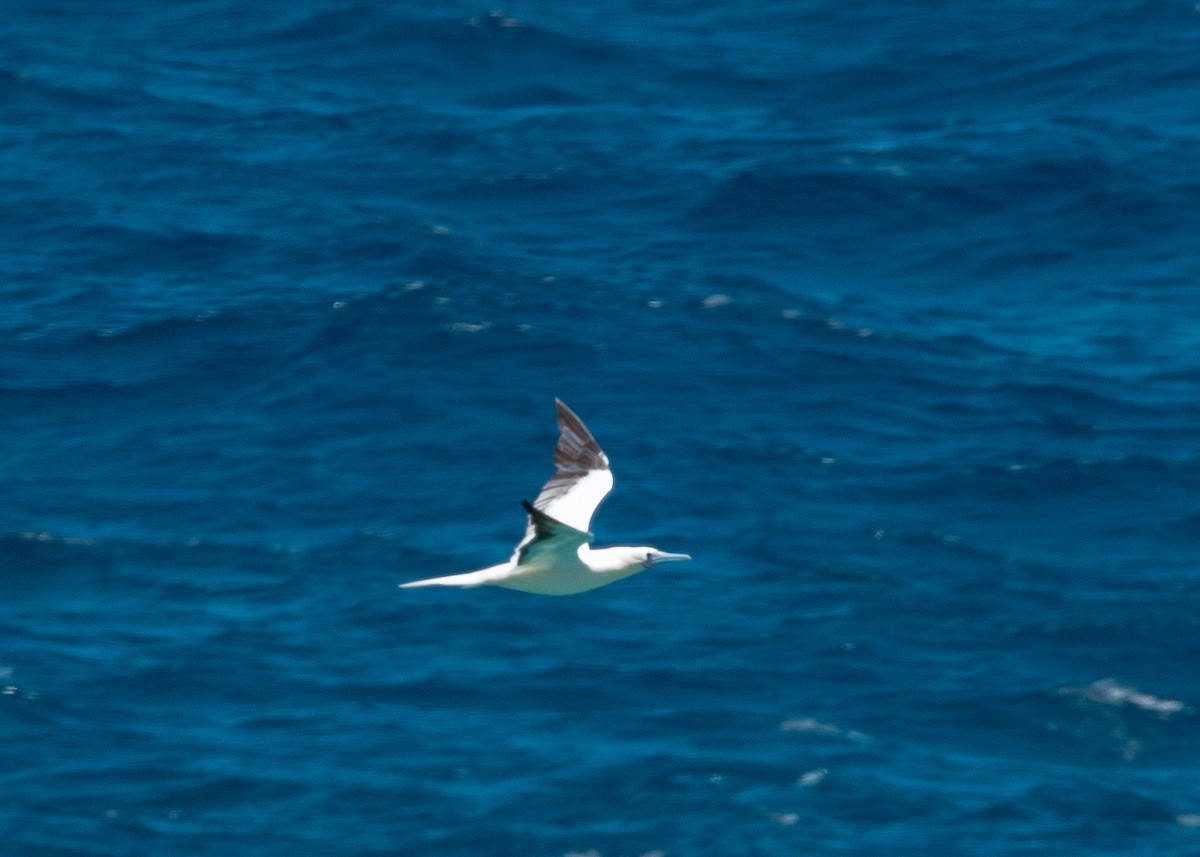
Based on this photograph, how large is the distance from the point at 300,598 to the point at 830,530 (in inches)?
320

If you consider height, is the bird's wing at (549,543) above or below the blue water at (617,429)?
above

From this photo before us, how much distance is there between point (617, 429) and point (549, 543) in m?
14.4

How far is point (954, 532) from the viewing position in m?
35.8

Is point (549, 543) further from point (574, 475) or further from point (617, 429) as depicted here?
point (617, 429)

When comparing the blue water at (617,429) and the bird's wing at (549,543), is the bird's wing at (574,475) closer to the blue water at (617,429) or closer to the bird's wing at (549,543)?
the bird's wing at (549,543)

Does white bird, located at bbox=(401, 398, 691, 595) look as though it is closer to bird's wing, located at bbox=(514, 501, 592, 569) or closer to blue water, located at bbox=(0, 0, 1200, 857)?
bird's wing, located at bbox=(514, 501, 592, 569)

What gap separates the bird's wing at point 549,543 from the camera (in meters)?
23.0

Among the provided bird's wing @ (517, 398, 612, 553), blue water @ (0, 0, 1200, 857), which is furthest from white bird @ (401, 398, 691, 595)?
blue water @ (0, 0, 1200, 857)

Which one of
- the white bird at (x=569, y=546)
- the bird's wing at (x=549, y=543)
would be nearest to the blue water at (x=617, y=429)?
the white bird at (x=569, y=546)

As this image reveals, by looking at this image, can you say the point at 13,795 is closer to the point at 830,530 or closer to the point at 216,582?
the point at 216,582

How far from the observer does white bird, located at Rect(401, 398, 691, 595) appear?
2361cm

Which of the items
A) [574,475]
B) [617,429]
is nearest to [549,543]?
[574,475]

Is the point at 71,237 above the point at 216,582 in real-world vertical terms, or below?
above

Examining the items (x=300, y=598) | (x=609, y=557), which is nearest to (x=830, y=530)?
(x=300, y=598)
